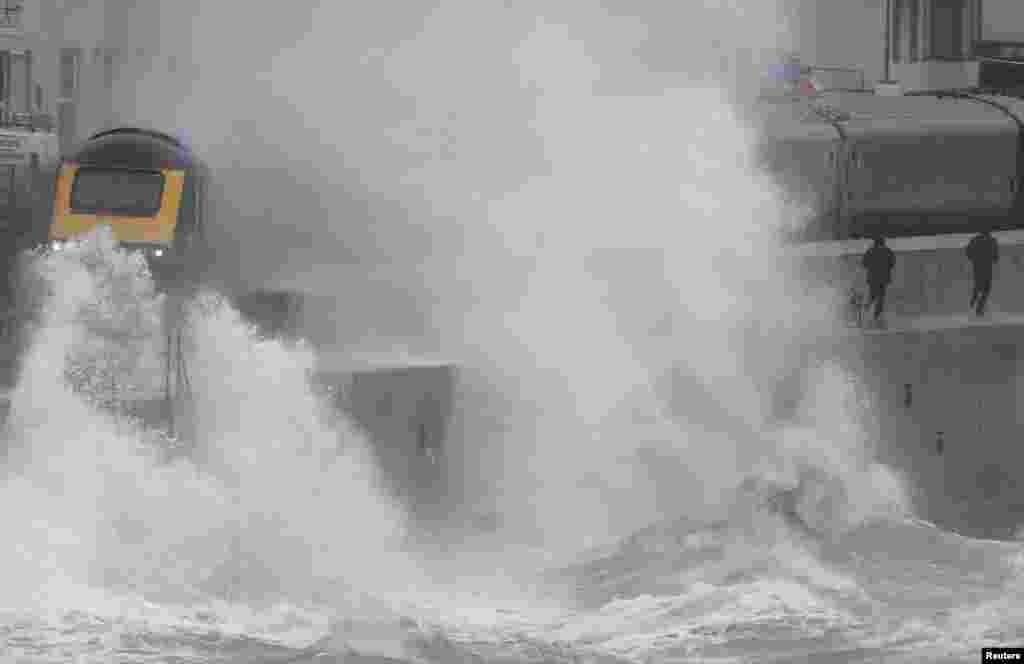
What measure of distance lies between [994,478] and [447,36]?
9601mm

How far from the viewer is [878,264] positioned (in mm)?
37406

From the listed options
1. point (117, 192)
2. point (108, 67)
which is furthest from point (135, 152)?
point (108, 67)

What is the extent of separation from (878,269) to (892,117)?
472 centimetres

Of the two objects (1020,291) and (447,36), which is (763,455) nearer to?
(1020,291)

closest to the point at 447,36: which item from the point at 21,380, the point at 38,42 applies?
the point at 38,42

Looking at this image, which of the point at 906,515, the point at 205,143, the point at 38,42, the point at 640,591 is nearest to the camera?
the point at 640,591

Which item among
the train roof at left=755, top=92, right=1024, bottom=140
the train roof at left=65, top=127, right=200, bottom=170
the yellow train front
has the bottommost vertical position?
the yellow train front

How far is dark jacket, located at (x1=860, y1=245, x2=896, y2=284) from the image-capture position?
3741 cm

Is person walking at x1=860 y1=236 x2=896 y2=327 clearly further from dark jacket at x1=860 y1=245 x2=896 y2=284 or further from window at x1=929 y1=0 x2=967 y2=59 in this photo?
window at x1=929 y1=0 x2=967 y2=59

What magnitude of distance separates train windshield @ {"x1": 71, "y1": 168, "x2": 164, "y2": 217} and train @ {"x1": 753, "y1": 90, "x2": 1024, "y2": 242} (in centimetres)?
744

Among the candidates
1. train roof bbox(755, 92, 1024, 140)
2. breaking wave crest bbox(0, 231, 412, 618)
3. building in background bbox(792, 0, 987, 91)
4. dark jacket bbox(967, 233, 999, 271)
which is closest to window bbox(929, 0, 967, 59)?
building in background bbox(792, 0, 987, 91)

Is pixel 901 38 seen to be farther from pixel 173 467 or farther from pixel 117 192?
pixel 173 467

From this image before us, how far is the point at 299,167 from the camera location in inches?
1663

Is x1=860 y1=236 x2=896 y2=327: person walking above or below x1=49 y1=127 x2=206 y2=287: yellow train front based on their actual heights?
below
